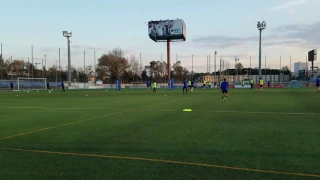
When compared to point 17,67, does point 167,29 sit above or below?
above

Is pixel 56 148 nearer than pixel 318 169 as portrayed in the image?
No

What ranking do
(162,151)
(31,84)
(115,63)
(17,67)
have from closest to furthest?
(162,151), (31,84), (17,67), (115,63)

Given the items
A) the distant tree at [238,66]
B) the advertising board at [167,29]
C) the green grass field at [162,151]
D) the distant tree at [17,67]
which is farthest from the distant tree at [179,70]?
the green grass field at [162,151]

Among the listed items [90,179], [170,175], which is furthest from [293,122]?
[90,179]

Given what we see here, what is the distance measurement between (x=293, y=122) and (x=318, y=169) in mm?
6504

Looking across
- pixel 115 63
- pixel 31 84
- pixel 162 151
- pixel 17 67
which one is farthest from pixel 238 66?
pixel 162 151

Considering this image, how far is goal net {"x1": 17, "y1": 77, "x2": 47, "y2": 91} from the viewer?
63794 millimetres

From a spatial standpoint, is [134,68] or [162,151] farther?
[134,68]

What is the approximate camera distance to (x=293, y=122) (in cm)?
1155

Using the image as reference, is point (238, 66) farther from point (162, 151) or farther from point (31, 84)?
point (162, 151)

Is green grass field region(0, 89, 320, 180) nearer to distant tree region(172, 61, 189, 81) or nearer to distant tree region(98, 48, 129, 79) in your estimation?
distant tree region(98, 48, 129, 79)

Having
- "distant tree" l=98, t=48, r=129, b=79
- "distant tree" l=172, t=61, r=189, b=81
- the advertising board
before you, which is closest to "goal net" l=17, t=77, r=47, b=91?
the advertising board

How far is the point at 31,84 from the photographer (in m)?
65.6

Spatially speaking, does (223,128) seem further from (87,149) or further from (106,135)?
(87,149)
